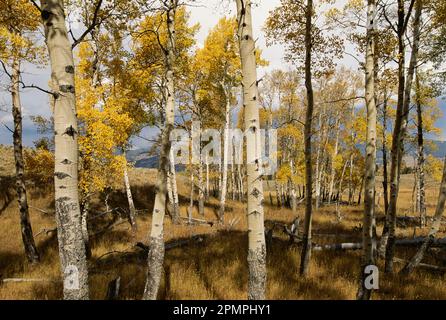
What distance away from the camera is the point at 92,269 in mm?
8195

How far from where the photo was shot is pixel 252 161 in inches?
144

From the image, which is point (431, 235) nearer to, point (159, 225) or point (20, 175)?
point (159, 225)

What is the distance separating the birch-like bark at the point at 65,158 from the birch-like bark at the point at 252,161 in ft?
6.37

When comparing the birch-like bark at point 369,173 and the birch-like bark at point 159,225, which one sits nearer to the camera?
the birch-like bark at point 159,225

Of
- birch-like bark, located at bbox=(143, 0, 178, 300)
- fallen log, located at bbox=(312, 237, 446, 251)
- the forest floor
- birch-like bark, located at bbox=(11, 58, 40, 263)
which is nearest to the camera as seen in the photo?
birch-like bark, located at bbox=(143, 0, 178, 300)

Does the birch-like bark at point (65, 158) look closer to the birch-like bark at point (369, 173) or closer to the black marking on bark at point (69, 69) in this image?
the black marking on bark at point (69, 69)

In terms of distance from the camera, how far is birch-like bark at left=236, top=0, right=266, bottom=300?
11.9ft

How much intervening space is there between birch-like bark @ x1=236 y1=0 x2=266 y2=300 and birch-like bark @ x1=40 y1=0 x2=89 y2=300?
1942mm

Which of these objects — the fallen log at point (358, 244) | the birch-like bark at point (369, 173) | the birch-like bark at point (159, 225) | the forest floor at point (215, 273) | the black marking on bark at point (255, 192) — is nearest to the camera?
the black marking on bark at point (255, 192)

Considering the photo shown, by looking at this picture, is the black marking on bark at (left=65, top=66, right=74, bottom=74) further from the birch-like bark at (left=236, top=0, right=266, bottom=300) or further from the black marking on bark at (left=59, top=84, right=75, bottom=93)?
the birch-like bark at (left=236, top=0, right=266, bottom=300)

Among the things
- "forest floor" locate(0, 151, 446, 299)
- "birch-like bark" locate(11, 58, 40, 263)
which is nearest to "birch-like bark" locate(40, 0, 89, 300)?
"forest floor" locate(0, 151, 446, 299)

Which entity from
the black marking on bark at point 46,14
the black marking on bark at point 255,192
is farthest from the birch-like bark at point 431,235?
the black marking on bark at point 46,14

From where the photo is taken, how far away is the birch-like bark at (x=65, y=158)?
9.65 feet
